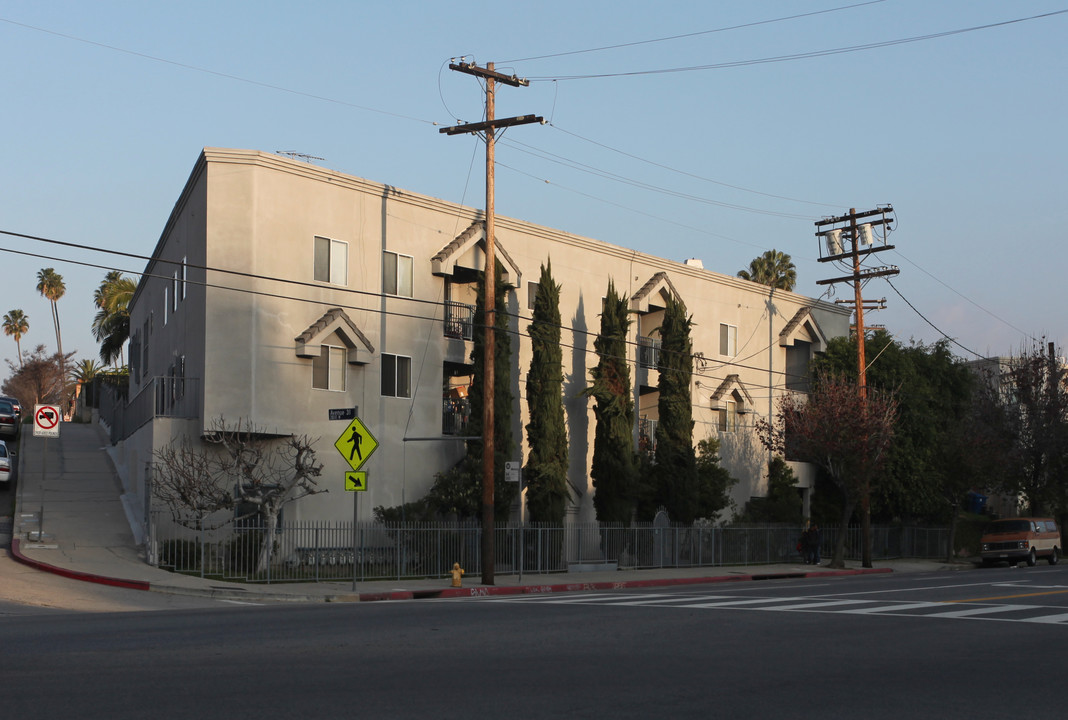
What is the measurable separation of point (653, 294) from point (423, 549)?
16.2m

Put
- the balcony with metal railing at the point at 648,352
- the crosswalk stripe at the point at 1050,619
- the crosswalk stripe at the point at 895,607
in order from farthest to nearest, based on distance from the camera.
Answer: the balcony with metal railing at the point at 648,352
the crosswalk stripe at the point at 895,607
the crosswalk stripe at the point at 1050,619

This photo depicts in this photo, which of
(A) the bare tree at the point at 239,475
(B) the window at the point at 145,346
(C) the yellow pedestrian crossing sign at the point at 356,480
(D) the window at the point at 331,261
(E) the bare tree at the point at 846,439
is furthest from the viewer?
(B) the window at the point at 145,346

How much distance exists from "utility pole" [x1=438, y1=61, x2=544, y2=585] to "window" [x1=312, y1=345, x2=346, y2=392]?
20.1 ft

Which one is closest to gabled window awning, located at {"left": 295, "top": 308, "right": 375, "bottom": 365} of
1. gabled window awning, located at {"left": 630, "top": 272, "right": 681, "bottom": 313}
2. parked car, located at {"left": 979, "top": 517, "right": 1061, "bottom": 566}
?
gabled window awning, located at {"left": 630, "top": 272, "right": 681, "bottom": 313}

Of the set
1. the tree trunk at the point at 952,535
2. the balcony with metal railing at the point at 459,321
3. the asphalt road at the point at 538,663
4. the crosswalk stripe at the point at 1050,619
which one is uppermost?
the balcony with metal railing at the point at 459,321

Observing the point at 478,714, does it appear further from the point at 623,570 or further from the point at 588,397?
the point at 588,397

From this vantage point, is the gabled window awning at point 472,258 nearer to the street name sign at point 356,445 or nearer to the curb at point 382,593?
the curb at point 382,593

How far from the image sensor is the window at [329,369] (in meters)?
30.6

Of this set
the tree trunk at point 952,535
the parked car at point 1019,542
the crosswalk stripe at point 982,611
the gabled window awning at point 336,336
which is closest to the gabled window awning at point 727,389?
the tree trunk at point 952,535

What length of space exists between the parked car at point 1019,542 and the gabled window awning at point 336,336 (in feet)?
82.9

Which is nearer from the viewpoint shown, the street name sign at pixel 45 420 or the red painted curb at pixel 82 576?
the red painted curb at pixel 82 576

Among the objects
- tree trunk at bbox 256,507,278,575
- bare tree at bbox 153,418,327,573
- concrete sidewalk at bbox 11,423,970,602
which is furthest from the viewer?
bare tree at bbox 153,418,327,573

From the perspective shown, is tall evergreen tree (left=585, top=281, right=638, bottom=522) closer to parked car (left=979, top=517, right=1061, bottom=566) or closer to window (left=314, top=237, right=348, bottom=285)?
window (left=314, top=237, right=348, bottom=285)

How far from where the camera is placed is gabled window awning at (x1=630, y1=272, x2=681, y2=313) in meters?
39.8
